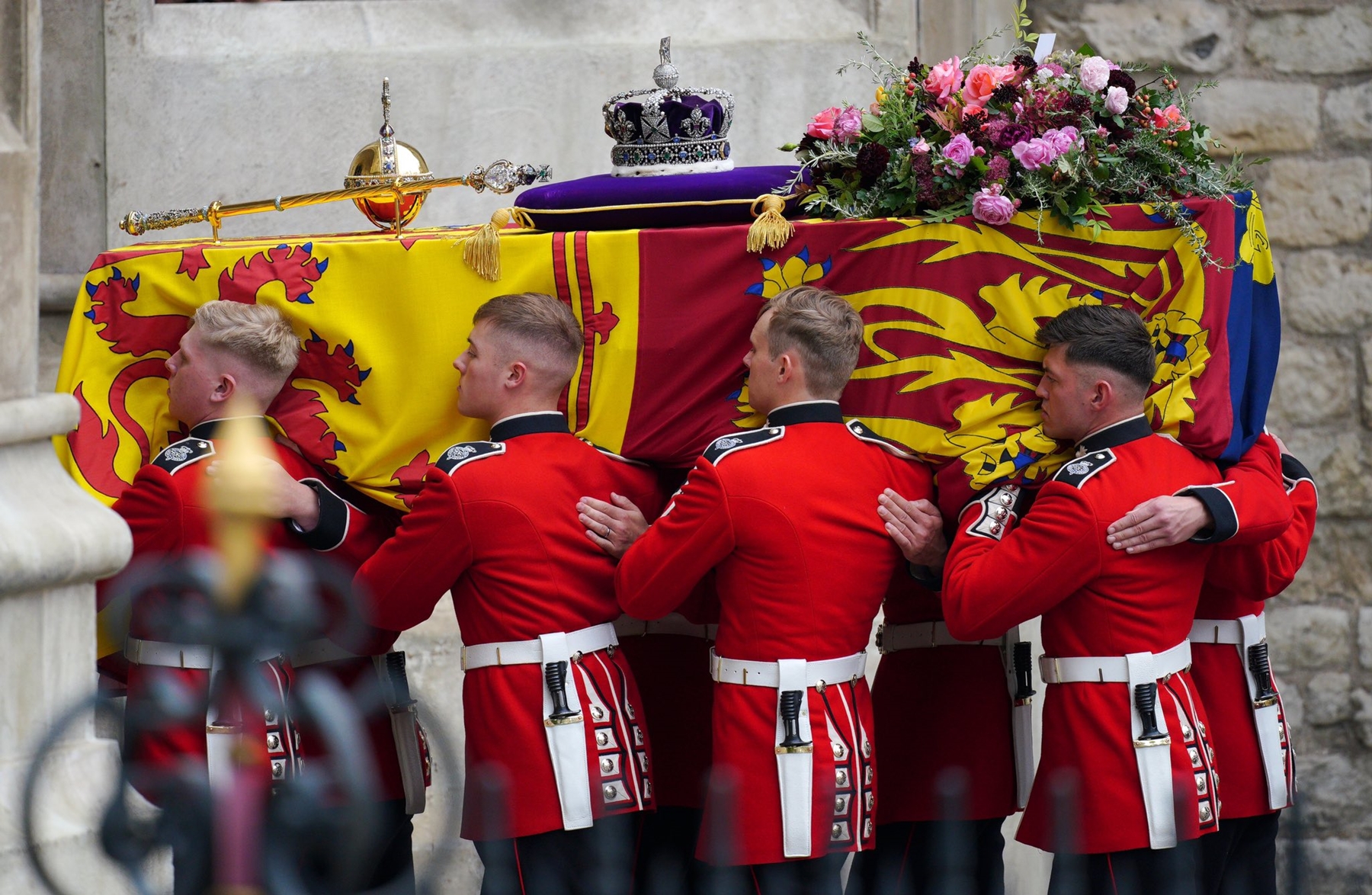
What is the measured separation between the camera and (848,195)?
3.68 m

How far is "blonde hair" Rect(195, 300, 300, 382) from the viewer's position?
11.9 ft

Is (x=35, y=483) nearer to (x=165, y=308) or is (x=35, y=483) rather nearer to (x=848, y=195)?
(x=165, y=308)

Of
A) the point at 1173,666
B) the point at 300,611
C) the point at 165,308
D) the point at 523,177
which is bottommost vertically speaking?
the point at 1173,666

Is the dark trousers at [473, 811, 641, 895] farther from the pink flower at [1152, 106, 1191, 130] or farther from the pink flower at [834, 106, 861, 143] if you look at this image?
the pink flower at [1152, 106, 1191, 130]

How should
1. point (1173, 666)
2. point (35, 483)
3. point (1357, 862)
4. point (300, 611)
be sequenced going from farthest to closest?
point (1357, 862)
point (1173, 666)
point (35, 483)
point (300, 611)

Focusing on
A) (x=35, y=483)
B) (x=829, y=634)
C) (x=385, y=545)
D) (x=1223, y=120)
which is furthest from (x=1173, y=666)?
(x=1223, y=120)

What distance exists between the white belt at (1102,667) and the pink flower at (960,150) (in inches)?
39.0

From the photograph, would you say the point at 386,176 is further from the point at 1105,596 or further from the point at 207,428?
the point at 1105,596

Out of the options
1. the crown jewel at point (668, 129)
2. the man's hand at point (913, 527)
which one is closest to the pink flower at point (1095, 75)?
the crown jewel at point (668, 129)

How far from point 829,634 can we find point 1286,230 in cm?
271

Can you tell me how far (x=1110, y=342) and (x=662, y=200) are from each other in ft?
3.25

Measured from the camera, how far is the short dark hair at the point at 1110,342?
3.39m

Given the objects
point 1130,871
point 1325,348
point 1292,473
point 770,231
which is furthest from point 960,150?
point 1325,348

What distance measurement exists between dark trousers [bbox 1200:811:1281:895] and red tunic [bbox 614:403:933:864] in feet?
2.57
